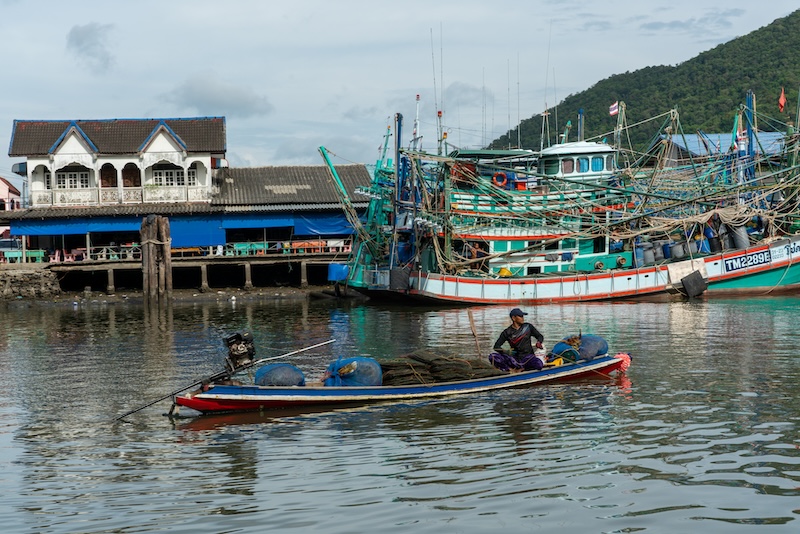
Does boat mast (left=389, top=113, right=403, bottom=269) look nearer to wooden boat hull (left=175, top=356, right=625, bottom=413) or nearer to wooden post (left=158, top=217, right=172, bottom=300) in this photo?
wooden post (left=158, top=217, right=172, bottom=300)

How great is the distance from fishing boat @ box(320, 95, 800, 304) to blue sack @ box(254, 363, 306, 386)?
67.7 ft

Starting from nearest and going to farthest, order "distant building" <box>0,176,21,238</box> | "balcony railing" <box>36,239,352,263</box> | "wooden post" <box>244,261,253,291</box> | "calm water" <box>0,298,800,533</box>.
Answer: "calm water" <box>0,298,800,533</box> < "wooden post" <box>244,261,253,291</box> < "balcony railing" <box>36,239,352,263</box> < "distant building" <box>0,176,21,238</box>

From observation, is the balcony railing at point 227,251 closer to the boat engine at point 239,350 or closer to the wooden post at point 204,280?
the wooden post at point 204,280

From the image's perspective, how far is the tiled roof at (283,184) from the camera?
170ft

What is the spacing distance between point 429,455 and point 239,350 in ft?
16.5

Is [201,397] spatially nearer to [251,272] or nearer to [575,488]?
[575,488]

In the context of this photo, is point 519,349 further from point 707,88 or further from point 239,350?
point 707,88

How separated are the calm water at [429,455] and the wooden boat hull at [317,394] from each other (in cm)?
25

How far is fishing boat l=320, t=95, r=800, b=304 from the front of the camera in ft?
123

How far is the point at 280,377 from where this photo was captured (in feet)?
53.8

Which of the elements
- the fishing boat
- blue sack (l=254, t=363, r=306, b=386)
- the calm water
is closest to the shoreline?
the fishing boat

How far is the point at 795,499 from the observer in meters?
10.5

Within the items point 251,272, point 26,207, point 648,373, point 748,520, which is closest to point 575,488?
point 748,520

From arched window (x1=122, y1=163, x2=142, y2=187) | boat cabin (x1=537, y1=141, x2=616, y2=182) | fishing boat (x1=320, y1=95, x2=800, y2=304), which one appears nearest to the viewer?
fishing boat (x1=320, y1=95, x2=800, y2=304)
